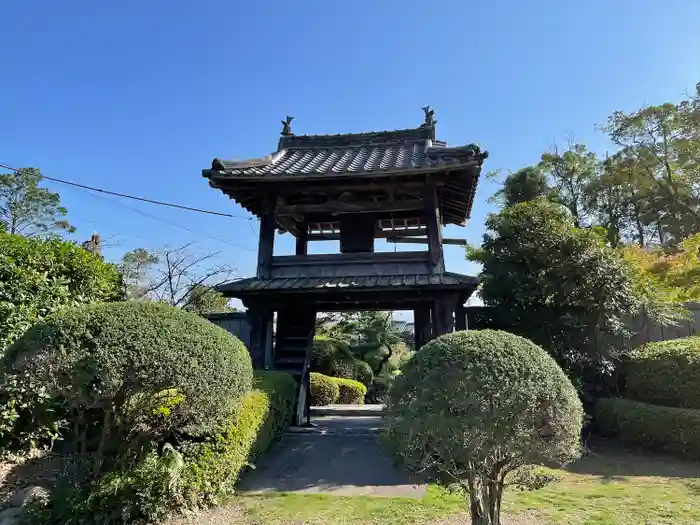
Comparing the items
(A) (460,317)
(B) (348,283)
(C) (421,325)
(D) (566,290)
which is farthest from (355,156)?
(D) (566,290)

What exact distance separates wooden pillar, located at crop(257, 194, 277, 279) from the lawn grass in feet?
14.8

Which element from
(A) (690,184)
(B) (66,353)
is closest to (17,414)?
(B) (66,353)

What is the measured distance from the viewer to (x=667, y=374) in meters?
7.59

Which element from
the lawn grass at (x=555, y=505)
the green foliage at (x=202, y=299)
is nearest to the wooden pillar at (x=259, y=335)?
the lawn grass at (x=555, y=505)

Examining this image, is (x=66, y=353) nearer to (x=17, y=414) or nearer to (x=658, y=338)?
(x=17, y=414)

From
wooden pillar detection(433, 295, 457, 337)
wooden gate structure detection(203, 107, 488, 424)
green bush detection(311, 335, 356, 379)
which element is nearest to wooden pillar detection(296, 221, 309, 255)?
wooden gate structure detection(203, 107, 488, 424)

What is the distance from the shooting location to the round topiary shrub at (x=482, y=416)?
11.6ft

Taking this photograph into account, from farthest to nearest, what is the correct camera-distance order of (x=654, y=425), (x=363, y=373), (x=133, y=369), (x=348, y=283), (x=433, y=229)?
(x=363, y=373) < (x=433, y=229) < (x=348, y=283) < (x=654, y=425) < (x=133, y=369)

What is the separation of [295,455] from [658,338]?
24.5 ft

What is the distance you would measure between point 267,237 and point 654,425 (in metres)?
7.23

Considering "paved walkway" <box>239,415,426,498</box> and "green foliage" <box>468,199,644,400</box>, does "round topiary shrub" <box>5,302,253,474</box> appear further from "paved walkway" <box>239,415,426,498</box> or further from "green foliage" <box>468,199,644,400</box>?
"green foliage" <box>468,199,644,400</box>

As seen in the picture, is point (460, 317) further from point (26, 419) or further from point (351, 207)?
point (26, 419)

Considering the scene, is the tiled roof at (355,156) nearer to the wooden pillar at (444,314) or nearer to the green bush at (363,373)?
the wooden pillar at (444,314)

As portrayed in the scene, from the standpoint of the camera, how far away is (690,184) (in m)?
25.4
